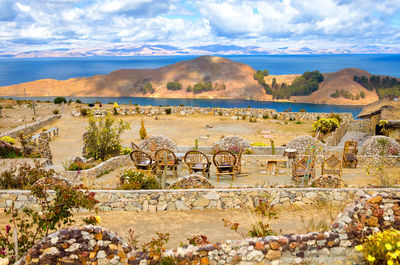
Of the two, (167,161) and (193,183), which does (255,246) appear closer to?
(193,183)

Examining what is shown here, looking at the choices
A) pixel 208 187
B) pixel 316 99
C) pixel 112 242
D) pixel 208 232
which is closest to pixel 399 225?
pixel 208 232

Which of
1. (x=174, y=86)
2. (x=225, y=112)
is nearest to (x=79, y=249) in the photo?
(x=225, y=112)

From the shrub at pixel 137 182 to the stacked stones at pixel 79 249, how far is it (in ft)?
15.3

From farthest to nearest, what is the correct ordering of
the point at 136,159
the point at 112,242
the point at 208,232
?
the point at 136,159
the point at 208,232
the point at 112,242

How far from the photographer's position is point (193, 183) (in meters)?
10.4

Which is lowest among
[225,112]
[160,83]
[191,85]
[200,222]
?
[200,222]

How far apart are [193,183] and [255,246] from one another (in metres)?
4.73

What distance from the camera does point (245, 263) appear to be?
18.9 feet

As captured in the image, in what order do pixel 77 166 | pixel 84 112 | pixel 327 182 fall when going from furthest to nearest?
pixel 84 112 < pixel 77 166 < pixel 327 182

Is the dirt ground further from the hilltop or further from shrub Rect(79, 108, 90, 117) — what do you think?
the hilltop

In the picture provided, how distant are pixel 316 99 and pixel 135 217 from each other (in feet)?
311

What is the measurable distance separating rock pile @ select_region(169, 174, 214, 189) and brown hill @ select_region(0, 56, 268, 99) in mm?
96650

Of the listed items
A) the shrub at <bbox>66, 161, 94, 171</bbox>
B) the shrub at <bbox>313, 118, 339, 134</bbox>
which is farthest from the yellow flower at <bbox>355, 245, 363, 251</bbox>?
the shrub at <bbox>313, 118, 339, 134</bbox>

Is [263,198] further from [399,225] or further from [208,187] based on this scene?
[399,225]
